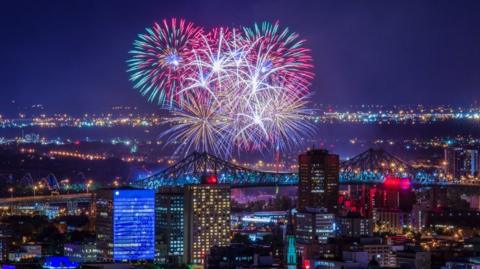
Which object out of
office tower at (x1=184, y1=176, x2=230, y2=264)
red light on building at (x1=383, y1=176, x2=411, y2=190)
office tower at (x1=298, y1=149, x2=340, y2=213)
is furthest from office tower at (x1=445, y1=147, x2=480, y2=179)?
office tower at (x1=184, y1=176, x2=230, y2=264)

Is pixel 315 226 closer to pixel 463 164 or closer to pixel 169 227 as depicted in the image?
pixel 169 227

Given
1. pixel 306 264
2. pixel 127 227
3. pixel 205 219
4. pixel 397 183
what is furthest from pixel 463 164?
pixel 306 264

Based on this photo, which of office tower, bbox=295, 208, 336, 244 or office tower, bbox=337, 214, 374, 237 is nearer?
office tower, bbox=295, 208, 336, 244

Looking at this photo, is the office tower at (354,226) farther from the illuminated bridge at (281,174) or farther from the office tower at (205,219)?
the illuminated bridge at (281,174)

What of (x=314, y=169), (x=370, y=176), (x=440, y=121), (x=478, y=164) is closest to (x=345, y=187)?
(x=370, y=176)

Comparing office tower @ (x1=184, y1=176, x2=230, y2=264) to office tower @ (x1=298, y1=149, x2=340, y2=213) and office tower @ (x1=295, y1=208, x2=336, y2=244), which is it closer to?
office tower @ (x1=295, y1=208, x2=336, y2=244)
